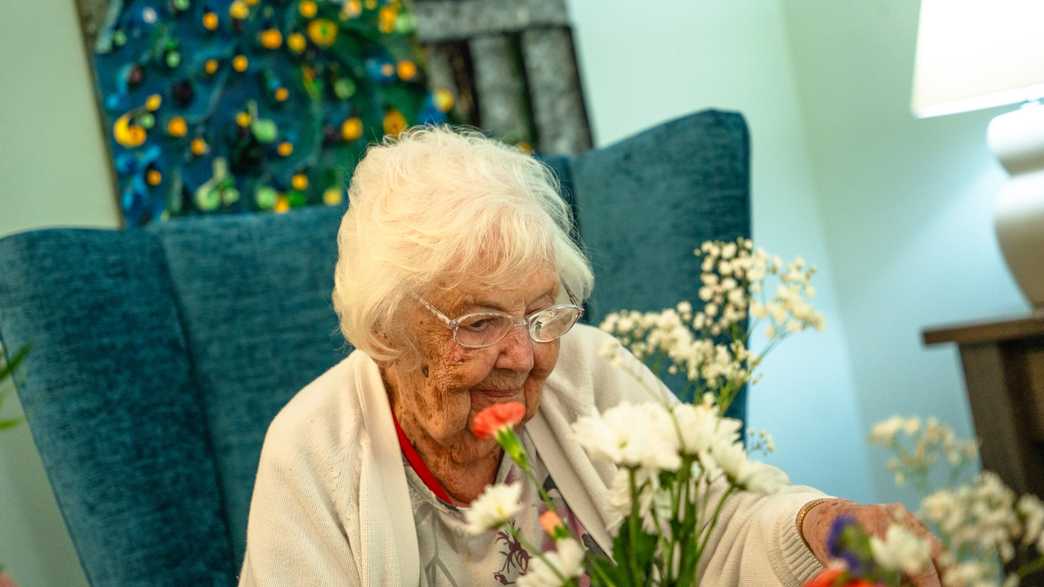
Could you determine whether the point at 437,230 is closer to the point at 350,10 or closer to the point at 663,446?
the point at 663,446

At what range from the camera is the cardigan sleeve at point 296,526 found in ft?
4.18

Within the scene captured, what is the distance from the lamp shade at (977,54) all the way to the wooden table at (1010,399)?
1.25ft

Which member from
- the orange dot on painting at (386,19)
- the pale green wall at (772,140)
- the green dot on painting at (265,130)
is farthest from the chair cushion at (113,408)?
the pale green wall at (772,140)

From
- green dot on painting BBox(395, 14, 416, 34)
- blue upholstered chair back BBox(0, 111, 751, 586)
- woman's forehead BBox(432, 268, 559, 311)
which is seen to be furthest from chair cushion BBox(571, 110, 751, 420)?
green dot on painting BBox(395, 14, 416, 34)

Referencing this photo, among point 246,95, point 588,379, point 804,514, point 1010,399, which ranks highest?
point 246,95

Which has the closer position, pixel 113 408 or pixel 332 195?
pixel 113 408

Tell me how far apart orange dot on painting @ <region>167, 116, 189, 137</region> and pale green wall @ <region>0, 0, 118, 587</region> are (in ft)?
0.46

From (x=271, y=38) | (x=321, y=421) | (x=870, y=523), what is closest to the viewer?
(x=870, y=523)

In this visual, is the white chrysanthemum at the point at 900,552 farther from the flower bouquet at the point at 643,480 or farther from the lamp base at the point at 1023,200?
the lamp base at the point at 1023,200

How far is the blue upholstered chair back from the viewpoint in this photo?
1613 mm

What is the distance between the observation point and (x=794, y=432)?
2.88 meters

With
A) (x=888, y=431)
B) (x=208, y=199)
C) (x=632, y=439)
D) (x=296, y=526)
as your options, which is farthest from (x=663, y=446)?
(x=208, y=199)

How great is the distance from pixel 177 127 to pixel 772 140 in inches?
61.9

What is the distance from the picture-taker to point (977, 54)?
69.2 inches
